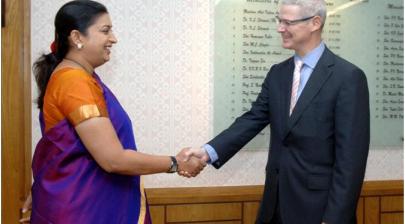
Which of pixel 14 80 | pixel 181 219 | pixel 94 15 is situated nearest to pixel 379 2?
pixel 181 219

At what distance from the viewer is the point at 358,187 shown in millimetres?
1942

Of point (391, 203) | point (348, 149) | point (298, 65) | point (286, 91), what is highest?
point (298, 65)

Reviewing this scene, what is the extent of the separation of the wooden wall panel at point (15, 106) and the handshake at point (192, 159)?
92cm

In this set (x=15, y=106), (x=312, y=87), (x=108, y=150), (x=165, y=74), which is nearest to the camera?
(x=108, y=150)

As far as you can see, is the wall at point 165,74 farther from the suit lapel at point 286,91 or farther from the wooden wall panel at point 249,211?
the suit lapel at point 286,91

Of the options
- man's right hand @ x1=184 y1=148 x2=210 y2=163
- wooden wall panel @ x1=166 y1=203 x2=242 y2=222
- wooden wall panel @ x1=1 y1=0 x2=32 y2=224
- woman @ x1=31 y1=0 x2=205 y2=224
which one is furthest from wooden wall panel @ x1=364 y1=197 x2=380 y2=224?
wooden wall panel @ x1=1 y1=0 x2=32 y2=224

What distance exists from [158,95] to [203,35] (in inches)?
17.2

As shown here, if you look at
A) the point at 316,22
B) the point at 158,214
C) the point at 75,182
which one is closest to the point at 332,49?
the point at 316,22

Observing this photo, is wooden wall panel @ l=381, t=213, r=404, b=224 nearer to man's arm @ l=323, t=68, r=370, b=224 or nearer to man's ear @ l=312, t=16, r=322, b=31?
man's arm @ l=323, t=68, r=370, b=224

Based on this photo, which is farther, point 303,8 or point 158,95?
point 158,95

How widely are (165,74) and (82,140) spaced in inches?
47.3

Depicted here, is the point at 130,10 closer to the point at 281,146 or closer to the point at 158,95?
the point at 158,95

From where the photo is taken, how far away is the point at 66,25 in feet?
5.86

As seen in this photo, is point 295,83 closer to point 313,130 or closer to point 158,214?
point 313,130
